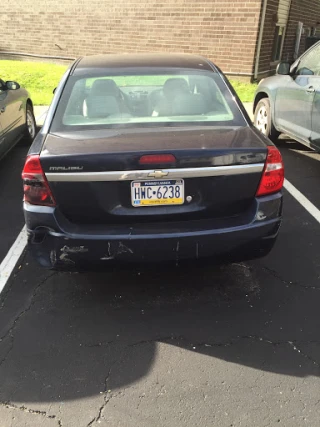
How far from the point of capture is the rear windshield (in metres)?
3.00

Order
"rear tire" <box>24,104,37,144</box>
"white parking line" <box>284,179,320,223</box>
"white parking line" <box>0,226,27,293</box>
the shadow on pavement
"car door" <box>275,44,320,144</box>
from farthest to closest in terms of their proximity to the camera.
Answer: "rear tire" <box>24,104,37,144</box>
"car door" <box>275,44,320,144</box>
"white parking line" <box>284,179,320,223</box>
"white parking line" <box>0,226,27,293</box>
the shadow on pavement

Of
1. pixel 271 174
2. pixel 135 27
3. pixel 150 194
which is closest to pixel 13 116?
pixel 150 194

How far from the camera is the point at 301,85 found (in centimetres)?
557

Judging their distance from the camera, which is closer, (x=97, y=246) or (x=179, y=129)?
(x=97, y=246)

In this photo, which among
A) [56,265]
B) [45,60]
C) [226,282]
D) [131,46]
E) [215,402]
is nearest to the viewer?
[215,402]

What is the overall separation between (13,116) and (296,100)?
4.03 meters

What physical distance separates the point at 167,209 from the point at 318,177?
367 centimetres

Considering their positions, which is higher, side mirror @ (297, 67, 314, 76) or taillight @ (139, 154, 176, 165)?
taillight @ (139, 154, 176, 165)

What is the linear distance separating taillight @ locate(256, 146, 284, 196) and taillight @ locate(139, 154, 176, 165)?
24.2 inches

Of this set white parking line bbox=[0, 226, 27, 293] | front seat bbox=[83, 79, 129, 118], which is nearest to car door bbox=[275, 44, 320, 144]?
front seat bbox=[83, 79, 129, 118]

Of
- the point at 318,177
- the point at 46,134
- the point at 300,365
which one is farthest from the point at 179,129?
the point at 318,177

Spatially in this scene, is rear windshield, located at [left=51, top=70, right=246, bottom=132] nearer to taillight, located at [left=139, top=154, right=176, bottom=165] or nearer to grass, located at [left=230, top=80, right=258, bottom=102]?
taillight, located at [left=139, top=154, right=176, bottom=165]

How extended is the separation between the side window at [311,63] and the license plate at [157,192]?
3.83m

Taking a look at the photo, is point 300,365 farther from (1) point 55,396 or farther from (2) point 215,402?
(1) point 55,396
